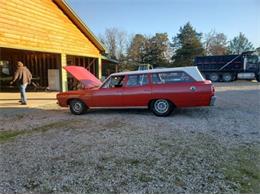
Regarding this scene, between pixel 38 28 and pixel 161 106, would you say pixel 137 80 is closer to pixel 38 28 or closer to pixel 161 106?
pixel 161 106

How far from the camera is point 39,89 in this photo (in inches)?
647

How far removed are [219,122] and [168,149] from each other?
8.86 feet

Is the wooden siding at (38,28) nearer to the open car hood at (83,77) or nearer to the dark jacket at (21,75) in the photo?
the dark jacket at (21,75)

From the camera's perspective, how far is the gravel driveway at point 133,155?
3172 millimetres

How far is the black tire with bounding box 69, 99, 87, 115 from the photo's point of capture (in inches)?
322

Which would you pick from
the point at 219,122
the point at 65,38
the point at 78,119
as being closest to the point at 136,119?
the point at 78,119

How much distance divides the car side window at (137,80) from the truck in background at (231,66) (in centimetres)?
1977

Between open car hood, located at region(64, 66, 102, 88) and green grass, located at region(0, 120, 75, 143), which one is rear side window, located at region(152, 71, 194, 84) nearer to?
open car hood, located at region(64, 66, 102, 88)

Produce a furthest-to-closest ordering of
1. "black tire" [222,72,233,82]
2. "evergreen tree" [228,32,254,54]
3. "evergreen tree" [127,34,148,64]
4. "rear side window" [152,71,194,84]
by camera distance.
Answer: "evergreen tree" [228,32,254,54]
"evergreen tree" [127,34,148,64]
"black tire" [222,72,233,82]
"rear side window" [152,71,194,84]

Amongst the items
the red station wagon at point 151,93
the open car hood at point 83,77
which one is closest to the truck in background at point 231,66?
the open car hood at point 83,77

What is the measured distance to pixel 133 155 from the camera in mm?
4164

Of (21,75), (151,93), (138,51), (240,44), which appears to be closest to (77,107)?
(151,93)

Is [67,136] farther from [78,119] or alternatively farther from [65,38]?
[65,38]

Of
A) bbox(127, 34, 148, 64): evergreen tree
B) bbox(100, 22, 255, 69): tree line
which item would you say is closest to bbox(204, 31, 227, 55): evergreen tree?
bbox(100, 22, 255, 69): tree line
